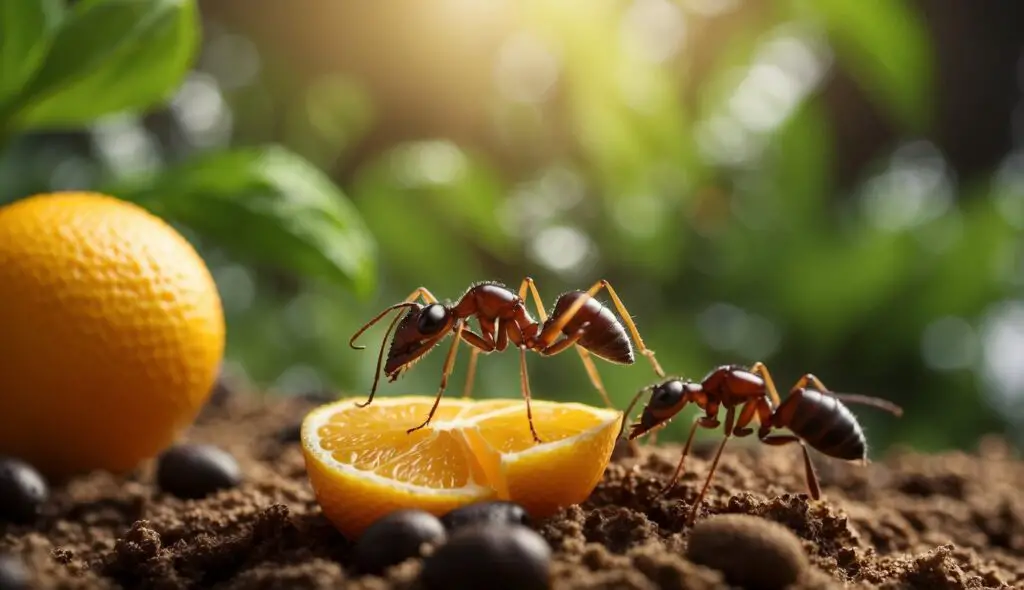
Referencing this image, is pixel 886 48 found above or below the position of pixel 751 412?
above

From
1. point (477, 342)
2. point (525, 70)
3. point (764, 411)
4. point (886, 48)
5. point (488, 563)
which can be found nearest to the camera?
point (488, 563)

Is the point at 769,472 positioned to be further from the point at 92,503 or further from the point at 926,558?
the point at 92,503

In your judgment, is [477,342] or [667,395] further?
[477,342]

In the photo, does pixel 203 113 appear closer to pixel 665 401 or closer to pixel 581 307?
pixel 581 307

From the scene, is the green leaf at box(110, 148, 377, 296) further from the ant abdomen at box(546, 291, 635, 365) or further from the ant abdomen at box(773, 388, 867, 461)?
the ant abdomen at box(773, 388, 867, 461)

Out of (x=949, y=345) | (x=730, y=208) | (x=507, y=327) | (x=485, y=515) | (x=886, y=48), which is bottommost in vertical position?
(x=485, y=515)

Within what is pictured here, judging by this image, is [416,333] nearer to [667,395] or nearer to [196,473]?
[667,395]

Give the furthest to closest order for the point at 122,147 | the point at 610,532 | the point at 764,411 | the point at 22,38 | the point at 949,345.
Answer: the point at 122,147, the point at 949,345, the point at 22,38, the point at 764,411, the point at 610,532

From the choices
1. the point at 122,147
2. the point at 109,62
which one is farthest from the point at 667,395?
the point at 122,147

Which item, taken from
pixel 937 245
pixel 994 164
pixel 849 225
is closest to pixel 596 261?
pixel 849 225
